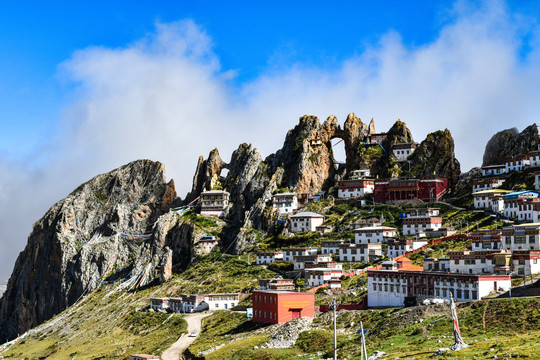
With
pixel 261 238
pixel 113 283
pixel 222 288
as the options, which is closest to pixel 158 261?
pixel 113 283

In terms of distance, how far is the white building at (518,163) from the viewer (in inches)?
6841

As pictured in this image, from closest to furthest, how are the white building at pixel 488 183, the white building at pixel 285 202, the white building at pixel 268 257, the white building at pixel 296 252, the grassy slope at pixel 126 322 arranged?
the grassy slope at pixel 126 322
the white building at pixel 296 252
the white building at pixel 268 257
the white building at pixel 488 183
the white building at pixel 285 202

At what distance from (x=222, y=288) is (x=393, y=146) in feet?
234

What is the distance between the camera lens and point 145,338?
5246 inches

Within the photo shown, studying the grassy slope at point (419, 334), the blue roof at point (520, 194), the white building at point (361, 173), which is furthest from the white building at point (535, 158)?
the grassy slope at point (419, 334)

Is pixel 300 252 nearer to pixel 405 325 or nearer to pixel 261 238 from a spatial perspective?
pixel 261 238

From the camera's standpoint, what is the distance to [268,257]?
165 m

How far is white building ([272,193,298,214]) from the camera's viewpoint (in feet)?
627

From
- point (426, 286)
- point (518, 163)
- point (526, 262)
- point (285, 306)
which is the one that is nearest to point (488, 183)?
point (518, 163)

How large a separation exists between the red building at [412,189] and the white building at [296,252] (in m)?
32.8

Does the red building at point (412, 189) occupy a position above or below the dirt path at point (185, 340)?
above

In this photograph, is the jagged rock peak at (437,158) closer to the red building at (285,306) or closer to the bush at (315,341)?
the red building at (285,306)

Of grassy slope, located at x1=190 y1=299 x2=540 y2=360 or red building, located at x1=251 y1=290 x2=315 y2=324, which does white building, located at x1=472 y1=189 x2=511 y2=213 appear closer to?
red building, located at x1=251 y1=290 x2=315 y2=324

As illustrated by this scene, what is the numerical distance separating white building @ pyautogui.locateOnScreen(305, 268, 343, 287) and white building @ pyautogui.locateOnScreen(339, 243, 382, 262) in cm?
1153
